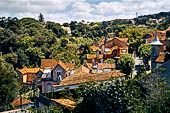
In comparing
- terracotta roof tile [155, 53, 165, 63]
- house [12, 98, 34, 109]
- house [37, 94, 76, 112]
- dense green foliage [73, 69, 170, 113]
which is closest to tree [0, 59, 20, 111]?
house [12, 98, 34, 109]

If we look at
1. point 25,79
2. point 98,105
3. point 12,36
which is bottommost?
point 25,79

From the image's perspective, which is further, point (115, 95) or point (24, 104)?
point (24, 104)

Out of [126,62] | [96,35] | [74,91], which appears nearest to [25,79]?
[126,62]

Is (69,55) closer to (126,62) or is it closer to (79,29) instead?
(126,62)

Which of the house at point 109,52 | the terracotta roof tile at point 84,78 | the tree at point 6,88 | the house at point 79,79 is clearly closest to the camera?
the house at point 79,79

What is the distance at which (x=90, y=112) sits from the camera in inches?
789

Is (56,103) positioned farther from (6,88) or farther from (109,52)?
(109,52)

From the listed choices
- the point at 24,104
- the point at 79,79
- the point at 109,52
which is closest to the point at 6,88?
the point at 24,104

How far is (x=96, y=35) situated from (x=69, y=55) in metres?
53.4

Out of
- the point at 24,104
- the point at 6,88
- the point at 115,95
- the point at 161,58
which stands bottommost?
the point at 24,104

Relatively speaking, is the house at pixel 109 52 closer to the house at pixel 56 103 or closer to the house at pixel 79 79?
the house at pixel 79 79

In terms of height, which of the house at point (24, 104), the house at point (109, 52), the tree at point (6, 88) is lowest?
the house at point (24, 104)

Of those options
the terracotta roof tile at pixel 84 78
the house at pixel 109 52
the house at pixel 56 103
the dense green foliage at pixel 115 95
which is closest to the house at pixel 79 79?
the terracotta roof tile at pixel 84 78

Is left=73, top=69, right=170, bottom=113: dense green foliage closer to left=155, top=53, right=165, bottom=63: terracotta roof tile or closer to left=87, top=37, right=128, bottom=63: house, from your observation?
left=155, top=53, right=165, bottom=63: terracotta roof tile
